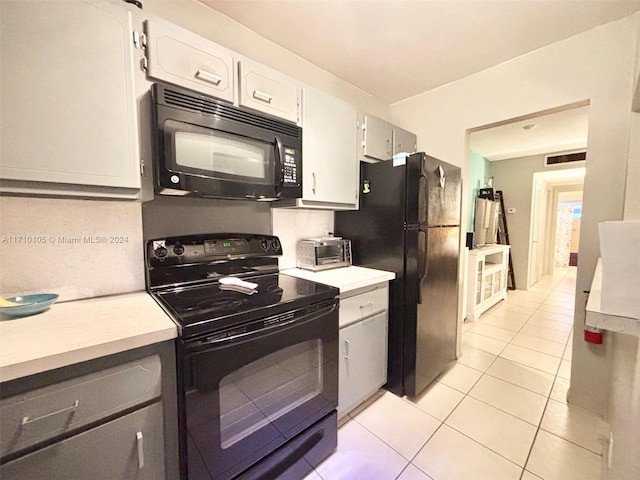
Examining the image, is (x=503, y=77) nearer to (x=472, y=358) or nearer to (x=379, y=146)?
(x=379, y=146)

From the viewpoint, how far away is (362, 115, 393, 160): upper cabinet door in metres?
2.13

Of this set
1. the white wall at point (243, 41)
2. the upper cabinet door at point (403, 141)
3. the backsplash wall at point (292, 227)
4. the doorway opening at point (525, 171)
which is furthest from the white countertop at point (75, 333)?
the doorway opening at point (525, 171)

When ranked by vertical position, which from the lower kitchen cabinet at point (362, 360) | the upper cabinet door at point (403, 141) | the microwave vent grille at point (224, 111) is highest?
the upper cabinet door at point (403, 141)

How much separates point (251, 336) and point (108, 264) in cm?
85

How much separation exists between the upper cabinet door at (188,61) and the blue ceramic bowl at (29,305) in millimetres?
1027

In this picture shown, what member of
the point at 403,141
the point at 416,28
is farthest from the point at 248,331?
the point at 403,141

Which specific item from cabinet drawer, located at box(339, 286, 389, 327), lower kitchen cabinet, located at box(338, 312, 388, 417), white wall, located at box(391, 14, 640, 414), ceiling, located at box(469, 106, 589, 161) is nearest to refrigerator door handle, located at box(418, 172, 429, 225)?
cabinet drawer, located at box(339, 286, 389, 327)

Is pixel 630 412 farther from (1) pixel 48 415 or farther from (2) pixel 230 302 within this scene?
(1) pixel 48 415

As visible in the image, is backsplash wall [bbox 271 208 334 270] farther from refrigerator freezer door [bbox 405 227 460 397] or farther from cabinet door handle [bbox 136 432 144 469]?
cabinet door handle [bbox 136 432 144 469]

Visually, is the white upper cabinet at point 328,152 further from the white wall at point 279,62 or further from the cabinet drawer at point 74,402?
the cabinet drawer at point 74,402

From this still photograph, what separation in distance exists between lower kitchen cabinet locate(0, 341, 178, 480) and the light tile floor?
2.85 feet

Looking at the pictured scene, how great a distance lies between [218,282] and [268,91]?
44.3 inches

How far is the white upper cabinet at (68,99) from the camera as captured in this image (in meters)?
0.88

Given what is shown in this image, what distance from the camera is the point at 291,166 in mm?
1548
